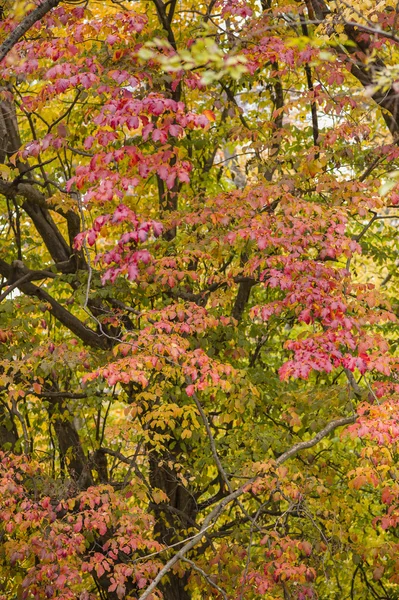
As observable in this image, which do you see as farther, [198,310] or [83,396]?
[83,396]

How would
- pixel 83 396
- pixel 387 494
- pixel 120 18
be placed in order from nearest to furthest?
pixel 387 494 → pixel 120 18 → pixel 83 396

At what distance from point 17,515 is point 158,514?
2.32 m

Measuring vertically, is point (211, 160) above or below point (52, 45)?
below

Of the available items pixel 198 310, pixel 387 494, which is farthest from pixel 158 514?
pixel 387 494

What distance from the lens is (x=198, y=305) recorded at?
6.70 meters

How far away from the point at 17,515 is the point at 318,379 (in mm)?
3729

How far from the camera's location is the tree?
5207mm

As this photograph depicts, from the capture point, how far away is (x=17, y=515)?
5.70m

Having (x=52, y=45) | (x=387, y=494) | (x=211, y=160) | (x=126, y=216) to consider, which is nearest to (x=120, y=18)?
(x=52, y=45)

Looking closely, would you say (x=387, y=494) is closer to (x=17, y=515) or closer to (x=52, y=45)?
(x=17, y=515)

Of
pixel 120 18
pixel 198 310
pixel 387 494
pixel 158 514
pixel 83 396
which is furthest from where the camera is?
pixel 158 514

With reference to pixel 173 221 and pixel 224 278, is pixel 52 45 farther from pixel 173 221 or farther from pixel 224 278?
pixel 224 278

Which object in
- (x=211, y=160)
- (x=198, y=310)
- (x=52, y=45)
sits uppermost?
(x=52, y=45)

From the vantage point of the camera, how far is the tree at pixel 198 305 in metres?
5.21
